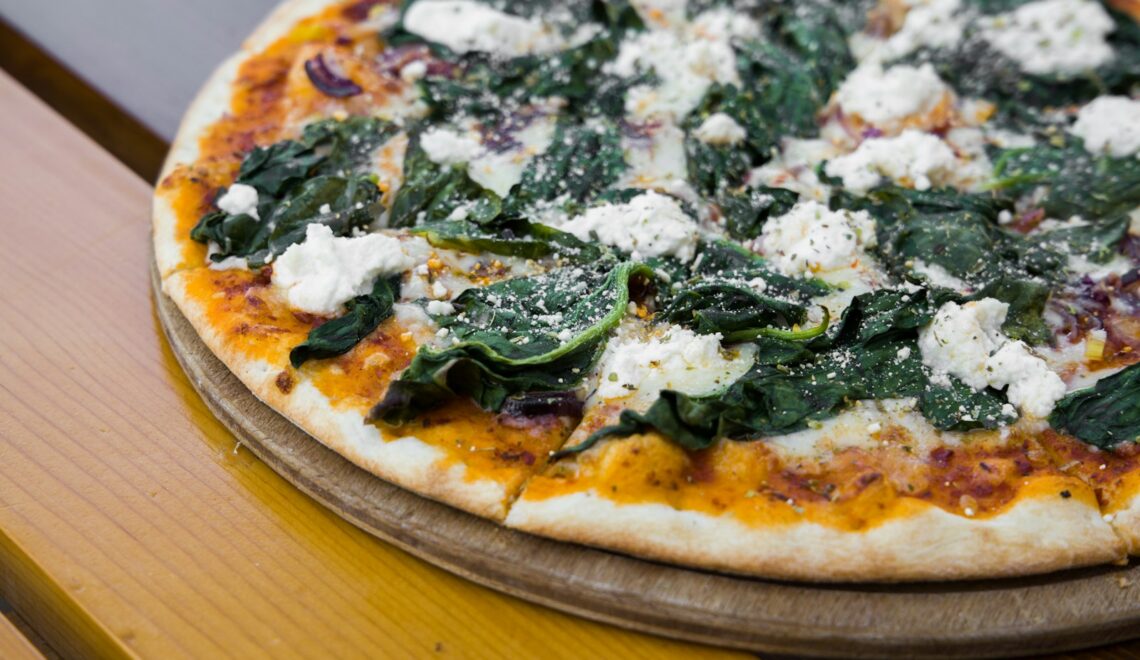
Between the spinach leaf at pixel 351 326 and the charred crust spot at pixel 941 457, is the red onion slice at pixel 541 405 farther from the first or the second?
the charred crust spot at pixel 941 457

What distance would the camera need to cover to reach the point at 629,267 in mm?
4402

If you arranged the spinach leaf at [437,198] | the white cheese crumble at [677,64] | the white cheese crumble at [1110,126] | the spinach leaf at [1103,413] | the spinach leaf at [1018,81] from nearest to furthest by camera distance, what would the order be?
1. the spinach leaf at [1103,413]
2. the spinach leaf at [437,198]
3. the white cheese crumble at [1110,126]
4. the white cheese crumble at [677,64]
5. the spinach leaf at [1018,81]

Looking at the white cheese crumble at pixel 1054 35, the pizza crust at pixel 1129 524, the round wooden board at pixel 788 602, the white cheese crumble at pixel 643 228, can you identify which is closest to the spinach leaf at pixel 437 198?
the white cheese crumble at pixel 643 228

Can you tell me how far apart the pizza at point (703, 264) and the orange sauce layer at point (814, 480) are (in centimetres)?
1

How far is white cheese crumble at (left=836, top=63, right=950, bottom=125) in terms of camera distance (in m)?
5.48

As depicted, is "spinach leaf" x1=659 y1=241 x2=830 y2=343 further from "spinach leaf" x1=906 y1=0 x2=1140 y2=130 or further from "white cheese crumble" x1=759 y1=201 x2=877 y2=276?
"spinach leaf" x1=906 y1=0 x2=1140 y2=130

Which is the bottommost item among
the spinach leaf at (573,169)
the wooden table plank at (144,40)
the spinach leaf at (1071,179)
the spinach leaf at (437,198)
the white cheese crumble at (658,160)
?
the wooden table plank at (144,40)

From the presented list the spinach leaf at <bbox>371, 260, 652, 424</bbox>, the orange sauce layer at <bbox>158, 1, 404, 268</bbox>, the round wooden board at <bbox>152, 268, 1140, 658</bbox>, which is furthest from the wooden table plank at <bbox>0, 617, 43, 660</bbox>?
the orange sauce layer at <bbox>158, 1, 404, 268</bbox>

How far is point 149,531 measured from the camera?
3.78m

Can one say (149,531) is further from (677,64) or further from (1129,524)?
(677,64)

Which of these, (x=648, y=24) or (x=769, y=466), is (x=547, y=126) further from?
(x=769, y=466)

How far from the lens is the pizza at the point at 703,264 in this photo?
3.63m

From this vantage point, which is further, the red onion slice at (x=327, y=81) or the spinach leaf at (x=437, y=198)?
the red onion slice at (x=327, y=81)

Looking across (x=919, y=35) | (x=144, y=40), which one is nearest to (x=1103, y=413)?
(x=919, y=35)
